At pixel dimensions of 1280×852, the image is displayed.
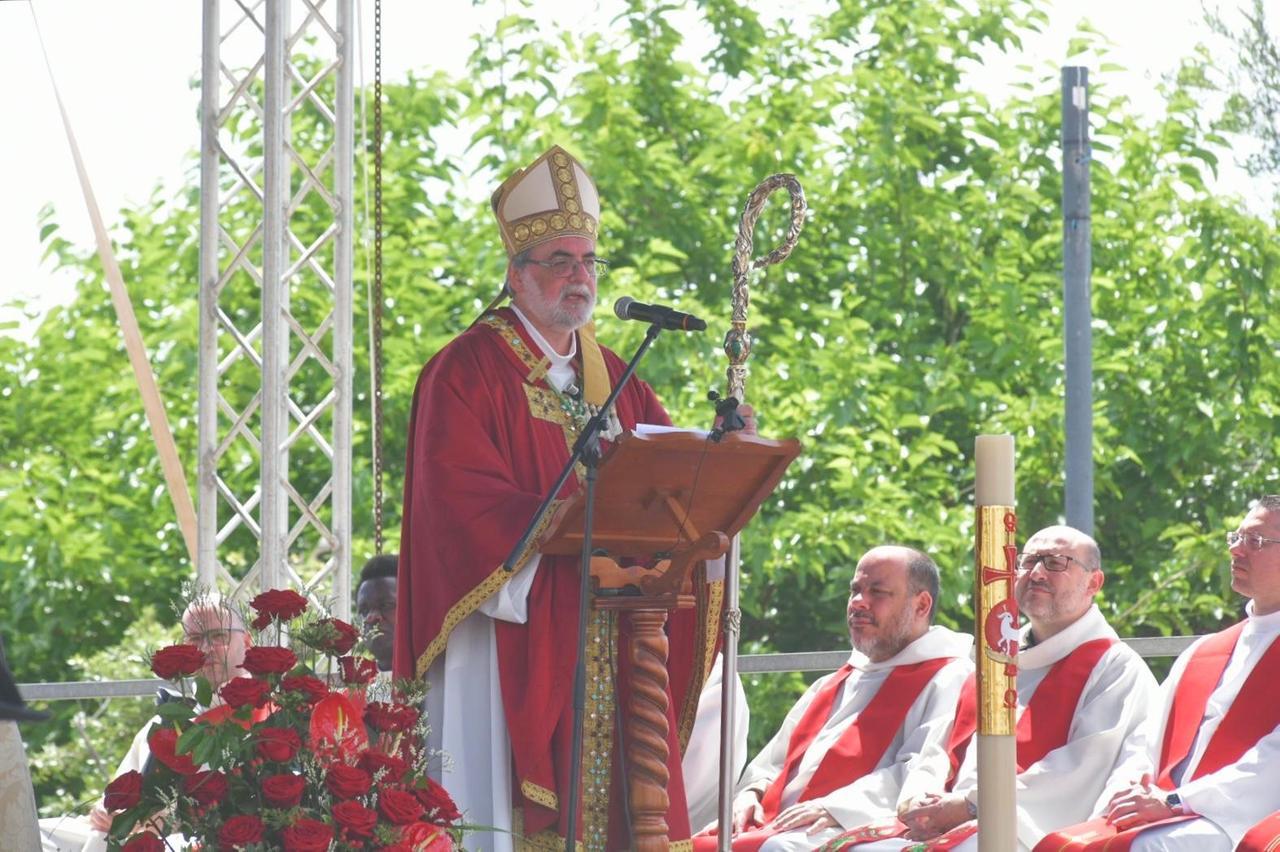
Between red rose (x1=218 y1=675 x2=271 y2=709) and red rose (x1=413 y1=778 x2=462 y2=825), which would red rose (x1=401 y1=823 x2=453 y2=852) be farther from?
red rose (x1=218 y1=675 x2=271 y2=709)

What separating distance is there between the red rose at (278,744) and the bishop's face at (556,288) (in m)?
2.10

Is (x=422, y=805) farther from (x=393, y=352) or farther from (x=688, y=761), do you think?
(x=393, y=352)

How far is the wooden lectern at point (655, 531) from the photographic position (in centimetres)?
445

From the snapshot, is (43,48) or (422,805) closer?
(422,805)

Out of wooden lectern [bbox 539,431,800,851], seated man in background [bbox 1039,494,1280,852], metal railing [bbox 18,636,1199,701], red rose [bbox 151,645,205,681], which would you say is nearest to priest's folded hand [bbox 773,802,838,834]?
metal railing [bbox 18,636,1199,701]

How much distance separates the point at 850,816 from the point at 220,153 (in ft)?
10.6

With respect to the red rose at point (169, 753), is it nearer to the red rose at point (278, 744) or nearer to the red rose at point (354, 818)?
the red rose at point (278, 744)

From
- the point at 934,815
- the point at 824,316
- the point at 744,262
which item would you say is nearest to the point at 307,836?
the point at 744,262

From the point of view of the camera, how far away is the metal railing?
625cm

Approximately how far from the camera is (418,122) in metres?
13.9

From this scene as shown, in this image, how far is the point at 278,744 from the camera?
10.7ft

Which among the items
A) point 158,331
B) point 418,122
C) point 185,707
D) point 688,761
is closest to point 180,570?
point 158,331

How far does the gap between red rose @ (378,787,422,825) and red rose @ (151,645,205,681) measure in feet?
1.40

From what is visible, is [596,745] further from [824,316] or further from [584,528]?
[824,316]
